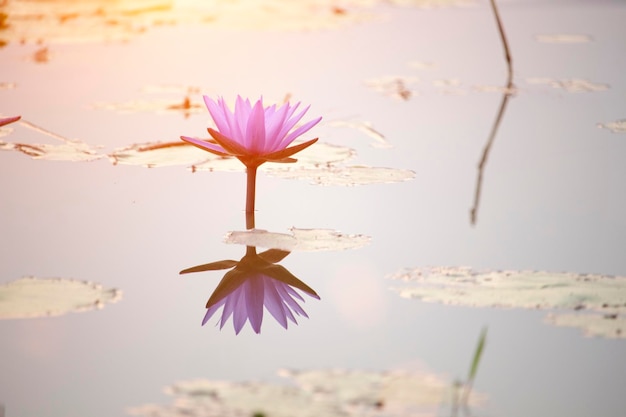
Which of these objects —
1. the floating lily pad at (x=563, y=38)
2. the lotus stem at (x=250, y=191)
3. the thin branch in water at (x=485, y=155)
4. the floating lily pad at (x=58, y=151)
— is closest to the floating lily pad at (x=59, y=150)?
the floating lily pad at (x=58, y=151)

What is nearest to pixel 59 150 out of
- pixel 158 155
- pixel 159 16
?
pixel 158 155

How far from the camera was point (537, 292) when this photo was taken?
1532 millimetres

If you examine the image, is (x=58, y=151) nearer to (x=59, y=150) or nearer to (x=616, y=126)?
(x=59, y=150)

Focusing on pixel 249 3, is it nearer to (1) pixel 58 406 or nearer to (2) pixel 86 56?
(2) pixel 86 56

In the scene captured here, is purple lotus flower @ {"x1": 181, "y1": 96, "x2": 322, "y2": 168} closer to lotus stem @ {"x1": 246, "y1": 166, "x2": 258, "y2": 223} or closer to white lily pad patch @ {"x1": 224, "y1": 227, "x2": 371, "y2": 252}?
lotus stem @ {"x1": 246, "y1": 166, "x2": 258, "y2": 223}

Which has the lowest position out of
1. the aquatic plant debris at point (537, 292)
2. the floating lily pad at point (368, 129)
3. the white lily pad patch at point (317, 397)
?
the white lily pad patch at point (317, 397)

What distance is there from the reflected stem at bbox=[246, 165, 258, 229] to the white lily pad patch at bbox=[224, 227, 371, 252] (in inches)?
3.0

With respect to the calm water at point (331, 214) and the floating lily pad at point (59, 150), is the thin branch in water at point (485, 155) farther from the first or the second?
the floating lily pad at point (59, 150)

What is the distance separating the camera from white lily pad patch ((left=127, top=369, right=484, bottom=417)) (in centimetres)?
111

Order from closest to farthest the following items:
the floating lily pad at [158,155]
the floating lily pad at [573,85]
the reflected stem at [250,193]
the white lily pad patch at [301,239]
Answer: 1. the white lily pad patch at [301,239]
2. the reflected stem at [250,193]
3. the floating lily pad at [158,155]
4. the floating lily pad at [573,85]

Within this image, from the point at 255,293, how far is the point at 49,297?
336 mm

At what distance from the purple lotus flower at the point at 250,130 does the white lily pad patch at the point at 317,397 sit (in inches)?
26.0

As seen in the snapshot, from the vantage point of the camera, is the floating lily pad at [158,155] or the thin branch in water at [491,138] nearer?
the thin branch in water at [491,138]

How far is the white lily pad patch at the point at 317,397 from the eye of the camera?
1.11 m
